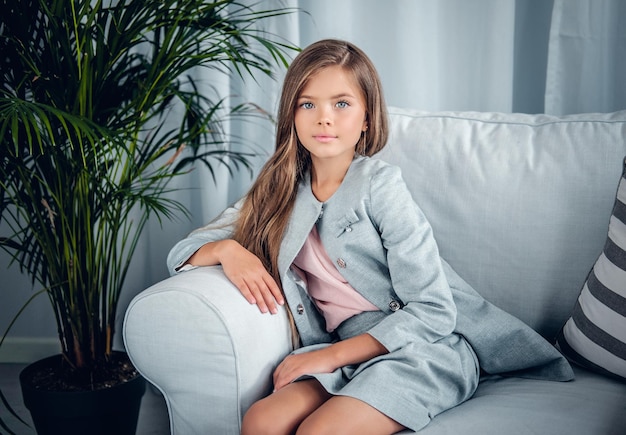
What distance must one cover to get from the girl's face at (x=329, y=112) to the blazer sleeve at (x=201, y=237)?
0.89ft

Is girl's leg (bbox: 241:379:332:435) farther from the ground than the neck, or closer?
closer

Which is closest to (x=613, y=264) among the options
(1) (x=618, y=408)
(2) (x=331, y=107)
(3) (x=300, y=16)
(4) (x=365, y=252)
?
(1) (x=618, y=408)

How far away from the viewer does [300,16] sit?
2029 mm

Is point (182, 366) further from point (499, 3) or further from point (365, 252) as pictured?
point (499, 3)

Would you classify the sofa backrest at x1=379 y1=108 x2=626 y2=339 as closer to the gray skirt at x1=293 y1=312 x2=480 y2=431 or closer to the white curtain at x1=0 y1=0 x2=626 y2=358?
the gray skirt at x1=293 y1=312 x2=480 y2=431

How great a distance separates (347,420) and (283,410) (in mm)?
116

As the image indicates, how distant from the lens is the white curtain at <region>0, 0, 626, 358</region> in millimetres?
1792

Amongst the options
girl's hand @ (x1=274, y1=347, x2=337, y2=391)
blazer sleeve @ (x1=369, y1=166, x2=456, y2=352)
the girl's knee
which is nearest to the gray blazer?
blazer sleeve @ (x1=369, y1=166, x2=456, y2=352)

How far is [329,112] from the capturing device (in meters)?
1.31

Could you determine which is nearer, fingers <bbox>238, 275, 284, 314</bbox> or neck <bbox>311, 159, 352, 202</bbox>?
fingers <bbox>238, 275, 284, 314</bbox>

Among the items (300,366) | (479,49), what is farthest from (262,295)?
(479,49)

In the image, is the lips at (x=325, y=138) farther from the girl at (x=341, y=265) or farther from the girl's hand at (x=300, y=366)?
the girl's hand at (x=300, y=366)

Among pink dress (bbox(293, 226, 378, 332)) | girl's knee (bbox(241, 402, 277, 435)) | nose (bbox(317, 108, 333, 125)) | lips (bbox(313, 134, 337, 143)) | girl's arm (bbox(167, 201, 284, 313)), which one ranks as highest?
nose (bbox(317, 108, 333, 125))

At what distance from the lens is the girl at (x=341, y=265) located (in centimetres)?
113
